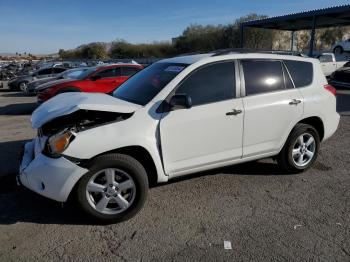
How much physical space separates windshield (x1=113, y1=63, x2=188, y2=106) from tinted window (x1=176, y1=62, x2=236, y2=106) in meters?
0.21

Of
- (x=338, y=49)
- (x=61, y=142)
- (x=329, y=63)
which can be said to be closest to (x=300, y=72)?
(x=61, y=142)

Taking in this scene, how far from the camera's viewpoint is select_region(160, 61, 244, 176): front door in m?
3.96

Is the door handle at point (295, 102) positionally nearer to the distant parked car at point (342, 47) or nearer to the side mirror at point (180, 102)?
the side mirror at point (180, 102)

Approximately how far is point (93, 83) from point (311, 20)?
2247 centimetres

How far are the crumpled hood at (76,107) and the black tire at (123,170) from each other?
0.53 m

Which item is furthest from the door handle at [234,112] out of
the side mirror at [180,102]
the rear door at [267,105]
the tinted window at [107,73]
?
the tinted window at [107,73]

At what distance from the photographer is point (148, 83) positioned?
4508mm

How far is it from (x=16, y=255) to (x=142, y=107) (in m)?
1.90

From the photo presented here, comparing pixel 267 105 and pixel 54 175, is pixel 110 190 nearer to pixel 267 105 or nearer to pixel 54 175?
pixel 54 175

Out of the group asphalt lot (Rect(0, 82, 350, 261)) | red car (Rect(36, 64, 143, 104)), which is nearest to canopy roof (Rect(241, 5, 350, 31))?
red car (Rect(36, 64, 143, 104))

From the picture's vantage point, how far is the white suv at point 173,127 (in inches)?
141

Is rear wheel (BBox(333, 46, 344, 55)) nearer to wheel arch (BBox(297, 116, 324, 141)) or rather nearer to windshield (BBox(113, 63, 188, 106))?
wheel arch (BBox(297, 116, 324, 141))

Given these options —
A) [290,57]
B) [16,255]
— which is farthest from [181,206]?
[290,57]

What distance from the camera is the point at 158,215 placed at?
12.9ft
